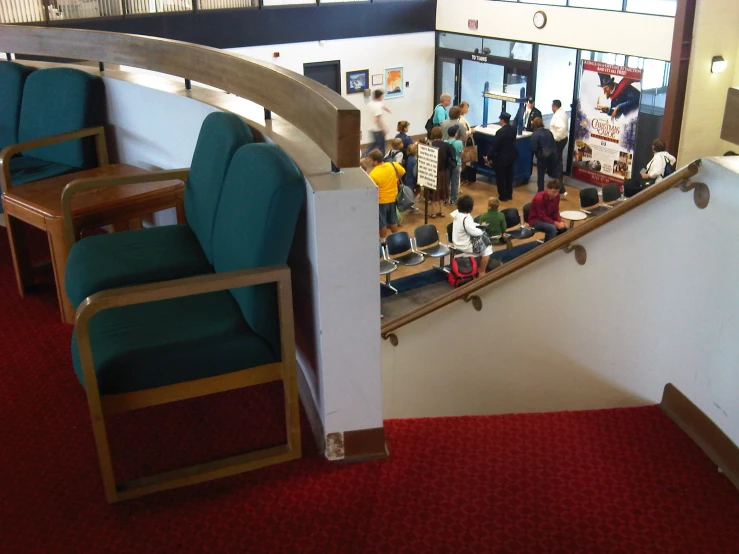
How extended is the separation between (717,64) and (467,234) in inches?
199

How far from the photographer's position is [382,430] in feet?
8.06

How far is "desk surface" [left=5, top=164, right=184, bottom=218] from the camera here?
3262mm

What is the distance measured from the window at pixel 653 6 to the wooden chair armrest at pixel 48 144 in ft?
29.5

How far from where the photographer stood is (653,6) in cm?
1102

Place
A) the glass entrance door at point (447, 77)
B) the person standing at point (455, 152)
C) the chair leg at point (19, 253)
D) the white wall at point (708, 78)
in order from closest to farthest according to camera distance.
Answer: the chair leg at point (19, 253) < the white wall at point (708, 78) < the person standing at point (455, 152) < the glass entrance door at point (447, 77)

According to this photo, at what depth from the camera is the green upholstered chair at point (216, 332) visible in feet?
6.93

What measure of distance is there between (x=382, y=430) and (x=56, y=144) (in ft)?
8.67

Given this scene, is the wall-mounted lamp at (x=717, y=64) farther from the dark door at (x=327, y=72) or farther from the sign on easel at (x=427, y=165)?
the dark door at (x=327, y=72)

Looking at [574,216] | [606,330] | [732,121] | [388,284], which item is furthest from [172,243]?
[574,216]

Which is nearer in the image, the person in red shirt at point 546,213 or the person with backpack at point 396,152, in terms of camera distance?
the person in red shirt at point 546,213

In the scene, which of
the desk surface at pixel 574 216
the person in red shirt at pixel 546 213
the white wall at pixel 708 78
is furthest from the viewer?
the white wall at pixel 708 78

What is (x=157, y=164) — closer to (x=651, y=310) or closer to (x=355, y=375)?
(x=355, y=375)

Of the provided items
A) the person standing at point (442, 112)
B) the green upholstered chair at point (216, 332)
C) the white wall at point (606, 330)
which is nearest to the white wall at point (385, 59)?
the person standing at point (442, 112)

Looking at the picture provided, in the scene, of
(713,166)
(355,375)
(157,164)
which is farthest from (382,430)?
(157,164)
